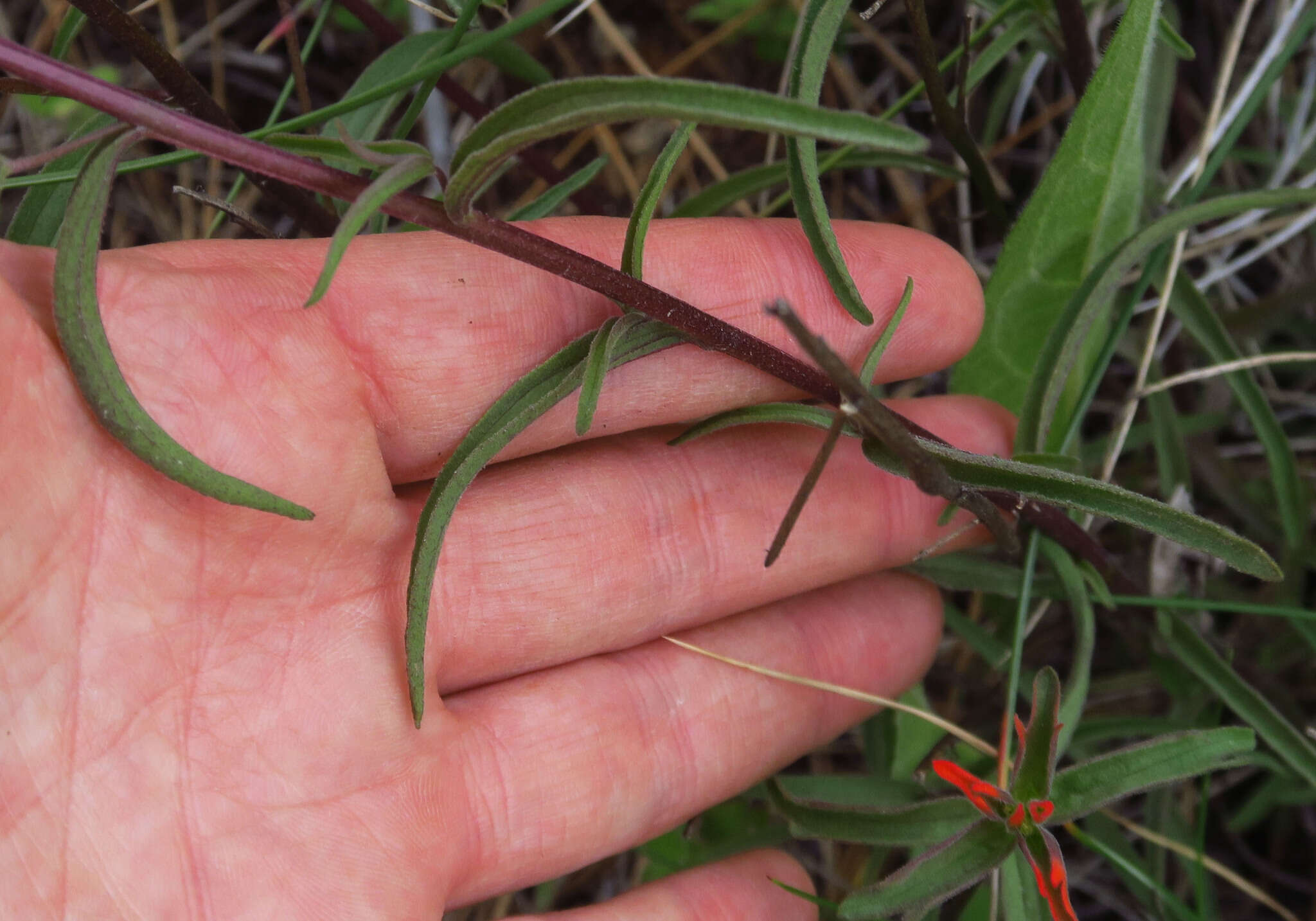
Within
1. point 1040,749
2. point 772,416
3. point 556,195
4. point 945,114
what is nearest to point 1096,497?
point 1040,749

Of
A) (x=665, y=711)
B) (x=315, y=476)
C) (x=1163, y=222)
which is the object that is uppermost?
(x=1163, y=222)

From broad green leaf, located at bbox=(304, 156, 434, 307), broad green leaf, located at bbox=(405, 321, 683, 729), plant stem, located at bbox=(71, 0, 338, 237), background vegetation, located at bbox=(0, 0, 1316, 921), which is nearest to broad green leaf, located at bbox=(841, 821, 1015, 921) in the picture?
background vegetation, located at bbox=(0, 0, 1316, 921)

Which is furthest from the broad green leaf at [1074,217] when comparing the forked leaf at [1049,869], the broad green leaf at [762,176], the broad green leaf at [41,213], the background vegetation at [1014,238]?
the broad green leaf at [41,213]

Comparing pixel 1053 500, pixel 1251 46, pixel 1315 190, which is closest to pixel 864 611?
pixel 1053 500

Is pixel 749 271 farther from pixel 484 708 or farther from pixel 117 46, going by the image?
pixel 117 46

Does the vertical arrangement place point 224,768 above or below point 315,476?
below

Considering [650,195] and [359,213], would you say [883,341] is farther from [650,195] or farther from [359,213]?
[359,213]

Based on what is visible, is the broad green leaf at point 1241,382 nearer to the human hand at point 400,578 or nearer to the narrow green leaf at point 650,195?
the human hand at point 400,578
